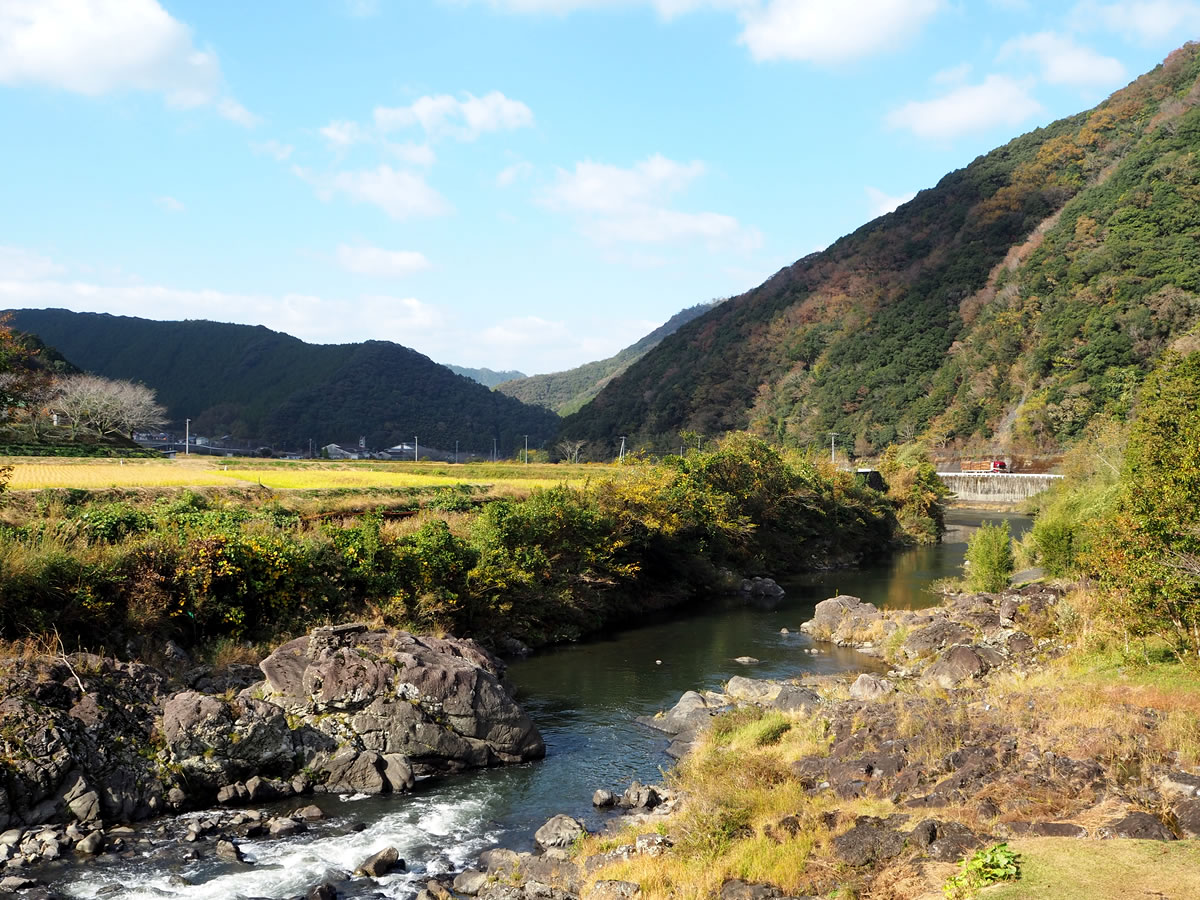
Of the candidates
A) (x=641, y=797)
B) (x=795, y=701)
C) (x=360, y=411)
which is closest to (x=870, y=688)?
(x=795, y=701)

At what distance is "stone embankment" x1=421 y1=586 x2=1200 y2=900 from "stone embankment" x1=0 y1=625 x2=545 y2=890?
13.7 ft

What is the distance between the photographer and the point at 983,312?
113000mm

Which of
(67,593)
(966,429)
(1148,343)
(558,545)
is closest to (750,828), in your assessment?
(67,593)

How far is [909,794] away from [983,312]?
110 metres

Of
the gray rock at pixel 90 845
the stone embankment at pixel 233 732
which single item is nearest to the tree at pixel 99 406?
the stone embankment at pixel 233 732

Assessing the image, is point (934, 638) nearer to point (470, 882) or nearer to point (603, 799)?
point (603, 799)

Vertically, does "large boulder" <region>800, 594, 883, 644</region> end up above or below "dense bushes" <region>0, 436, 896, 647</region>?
below

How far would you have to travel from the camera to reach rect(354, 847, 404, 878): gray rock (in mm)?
14266

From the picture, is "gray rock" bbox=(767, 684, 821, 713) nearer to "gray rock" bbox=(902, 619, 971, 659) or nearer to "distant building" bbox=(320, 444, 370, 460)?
"gray rock" bbox=(902, 619, 971, 659)

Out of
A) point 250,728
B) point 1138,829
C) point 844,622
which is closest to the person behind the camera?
point 1138,829

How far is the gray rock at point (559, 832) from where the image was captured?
598 inches

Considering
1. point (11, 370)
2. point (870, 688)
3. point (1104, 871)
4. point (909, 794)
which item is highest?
point (11, 370)

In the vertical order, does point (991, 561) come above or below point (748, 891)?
above

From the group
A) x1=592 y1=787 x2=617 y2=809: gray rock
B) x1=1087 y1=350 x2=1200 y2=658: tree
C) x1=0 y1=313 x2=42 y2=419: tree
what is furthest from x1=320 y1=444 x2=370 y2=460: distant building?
x1=1087 y1=350 x2=1200 y2=658: tree
